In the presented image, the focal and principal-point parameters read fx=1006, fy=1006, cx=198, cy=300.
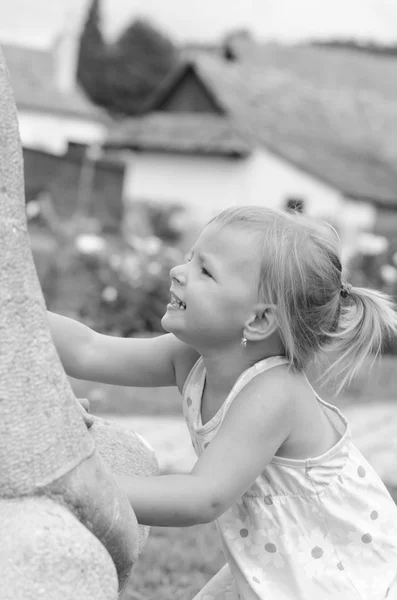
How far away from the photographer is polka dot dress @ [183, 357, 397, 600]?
196 centimetres

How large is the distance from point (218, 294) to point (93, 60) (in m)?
59.2

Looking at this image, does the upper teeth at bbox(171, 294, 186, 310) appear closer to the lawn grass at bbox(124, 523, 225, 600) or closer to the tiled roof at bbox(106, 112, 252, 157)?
the lawn grass at bbox(124, 523, 225, 600)

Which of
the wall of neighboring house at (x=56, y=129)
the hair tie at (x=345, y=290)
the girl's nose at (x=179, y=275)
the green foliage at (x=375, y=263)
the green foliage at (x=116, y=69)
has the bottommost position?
the green foliage at (x=116, y=69)

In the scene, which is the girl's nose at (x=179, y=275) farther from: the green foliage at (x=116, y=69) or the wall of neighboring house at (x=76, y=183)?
the green foliage at (x=116, y=69)

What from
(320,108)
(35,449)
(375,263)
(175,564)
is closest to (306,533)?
(35,449)

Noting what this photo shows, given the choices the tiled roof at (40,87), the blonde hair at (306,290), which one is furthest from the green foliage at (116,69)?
the blonde hair at (306,290)

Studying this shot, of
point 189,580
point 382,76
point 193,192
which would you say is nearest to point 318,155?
point 193,192

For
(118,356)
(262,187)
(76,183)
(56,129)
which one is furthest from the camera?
(56,129)

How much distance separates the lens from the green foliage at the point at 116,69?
5878 cm

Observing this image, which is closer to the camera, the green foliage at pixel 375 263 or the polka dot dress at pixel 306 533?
the polka dot dress at pixel 306 533

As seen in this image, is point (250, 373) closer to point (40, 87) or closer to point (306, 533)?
point (306, 533)

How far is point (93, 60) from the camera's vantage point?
5903cm

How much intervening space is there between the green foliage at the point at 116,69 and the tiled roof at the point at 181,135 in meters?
30.8

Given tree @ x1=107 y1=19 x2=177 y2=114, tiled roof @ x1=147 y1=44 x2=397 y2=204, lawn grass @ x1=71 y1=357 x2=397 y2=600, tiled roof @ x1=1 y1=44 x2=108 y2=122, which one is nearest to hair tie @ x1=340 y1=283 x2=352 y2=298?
lawn grass @ x1=71 y1=357 x2=397 y2=600
